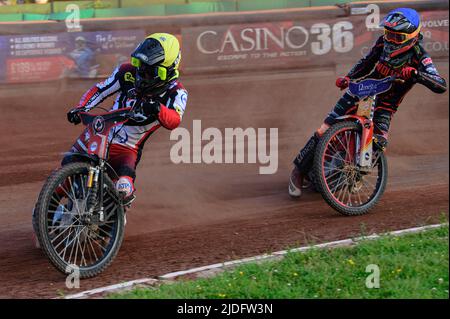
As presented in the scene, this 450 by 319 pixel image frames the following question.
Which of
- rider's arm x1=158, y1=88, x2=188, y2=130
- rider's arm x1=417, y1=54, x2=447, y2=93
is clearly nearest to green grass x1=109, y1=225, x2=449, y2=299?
rider's arm x1=158, y1=88, x2=188, y2=130

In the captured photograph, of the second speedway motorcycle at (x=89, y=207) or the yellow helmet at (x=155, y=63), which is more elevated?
the yellow helmet at (x=155, y=63)

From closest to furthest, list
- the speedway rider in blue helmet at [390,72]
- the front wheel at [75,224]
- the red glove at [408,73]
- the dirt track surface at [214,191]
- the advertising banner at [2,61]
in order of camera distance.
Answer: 1. the front wheel at [75,224]
2. the dirt track surface at [214,191]
3. the red glove at [408,73]
4. the speedway rider in blue helmet at [390,72]
5. the advertising banner at [2,61]

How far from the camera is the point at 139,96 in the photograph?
6.51 m

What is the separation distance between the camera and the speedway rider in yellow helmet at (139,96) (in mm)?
6270

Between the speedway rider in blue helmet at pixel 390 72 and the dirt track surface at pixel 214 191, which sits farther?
the speedway rider in blue helmet at pixel 390 72

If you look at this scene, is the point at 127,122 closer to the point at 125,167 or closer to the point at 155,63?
the point at 125,167

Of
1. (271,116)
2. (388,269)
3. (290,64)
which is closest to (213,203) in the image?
(388,269)

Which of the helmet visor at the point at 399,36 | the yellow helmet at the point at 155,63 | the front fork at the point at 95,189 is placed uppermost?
the helmet visor at the point at 399,36

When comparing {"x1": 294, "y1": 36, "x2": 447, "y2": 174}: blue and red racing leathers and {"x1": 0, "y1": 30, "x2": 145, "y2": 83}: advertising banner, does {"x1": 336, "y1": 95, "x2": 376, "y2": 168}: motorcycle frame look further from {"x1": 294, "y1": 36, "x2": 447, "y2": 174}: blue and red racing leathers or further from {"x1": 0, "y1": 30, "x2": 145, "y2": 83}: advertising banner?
{"x1": 0, "y1": 30, "x2": 145, "y2": 83}: advertising banner

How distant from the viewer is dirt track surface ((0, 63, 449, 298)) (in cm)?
641

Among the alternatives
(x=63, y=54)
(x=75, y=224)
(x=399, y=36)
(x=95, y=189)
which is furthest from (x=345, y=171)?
(x=63, y=54)

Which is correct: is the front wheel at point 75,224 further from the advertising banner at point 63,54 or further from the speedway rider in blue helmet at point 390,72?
the advertising banner at point 63,54

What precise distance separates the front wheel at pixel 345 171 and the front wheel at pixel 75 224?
2245 millimetres

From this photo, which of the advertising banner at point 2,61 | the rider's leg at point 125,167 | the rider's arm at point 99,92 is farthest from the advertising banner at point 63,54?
the rider's leg at point 125,167
